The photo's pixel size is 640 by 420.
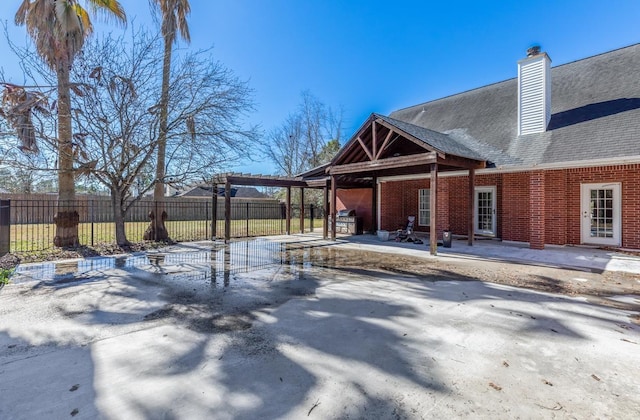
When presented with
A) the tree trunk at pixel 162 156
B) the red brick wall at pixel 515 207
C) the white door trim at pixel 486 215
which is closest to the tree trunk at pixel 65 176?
the tree trunk at pixel 162 156

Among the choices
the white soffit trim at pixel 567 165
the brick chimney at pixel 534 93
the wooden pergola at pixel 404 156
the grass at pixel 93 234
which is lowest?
the grass at pixel 93 234

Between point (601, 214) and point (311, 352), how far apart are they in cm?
1106

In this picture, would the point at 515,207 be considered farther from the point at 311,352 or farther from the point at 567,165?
the point at 311,352

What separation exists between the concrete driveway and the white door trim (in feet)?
22.9

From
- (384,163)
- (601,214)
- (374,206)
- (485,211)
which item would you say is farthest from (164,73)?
(601,214)

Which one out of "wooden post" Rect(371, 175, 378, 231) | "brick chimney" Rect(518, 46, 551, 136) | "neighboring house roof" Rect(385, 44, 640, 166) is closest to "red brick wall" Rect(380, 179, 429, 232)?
"wooden post" Rect(371, 175, 378, 231)

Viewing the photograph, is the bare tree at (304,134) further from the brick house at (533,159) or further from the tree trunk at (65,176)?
the tree trunk at (65,176)

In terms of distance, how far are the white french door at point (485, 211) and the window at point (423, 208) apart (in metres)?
2.10

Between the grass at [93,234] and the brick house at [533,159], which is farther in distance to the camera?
the grass at [93,234]

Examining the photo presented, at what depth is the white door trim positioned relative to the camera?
1167cm

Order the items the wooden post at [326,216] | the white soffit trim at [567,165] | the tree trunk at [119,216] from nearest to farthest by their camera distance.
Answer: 1. the white soffit trim at [567,165]
2. the tree trunk at [119,216]
3. the wooden post at [326,216]

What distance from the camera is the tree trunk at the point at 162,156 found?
9430 millimetres

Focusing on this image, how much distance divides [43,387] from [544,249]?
11714mm

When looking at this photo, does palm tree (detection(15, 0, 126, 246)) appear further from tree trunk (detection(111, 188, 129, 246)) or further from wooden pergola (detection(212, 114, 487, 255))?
wooden pergola (detection(212, 114, 487, 255))
